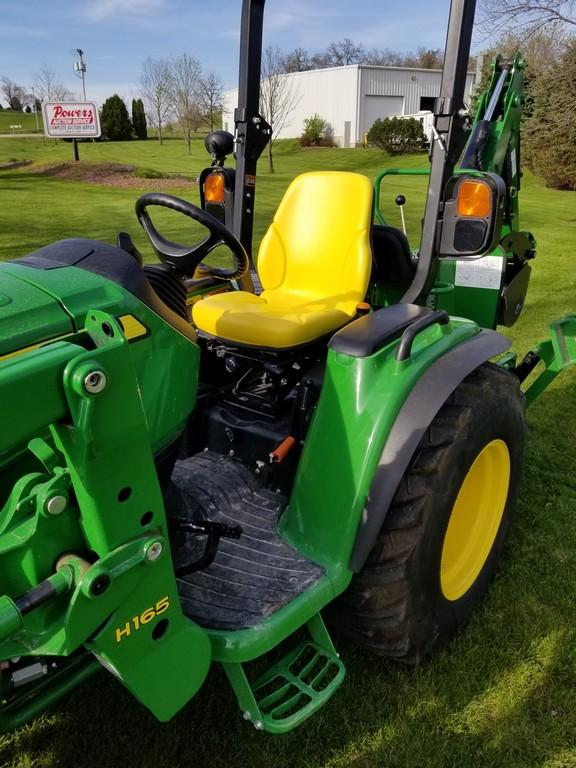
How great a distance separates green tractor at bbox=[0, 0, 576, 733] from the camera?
1291 mm

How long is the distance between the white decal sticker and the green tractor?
2.52ft

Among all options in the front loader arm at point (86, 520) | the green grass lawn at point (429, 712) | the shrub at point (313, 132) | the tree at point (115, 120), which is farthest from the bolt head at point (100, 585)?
the tree at point (115, 120)

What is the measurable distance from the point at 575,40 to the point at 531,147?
15.0 ft

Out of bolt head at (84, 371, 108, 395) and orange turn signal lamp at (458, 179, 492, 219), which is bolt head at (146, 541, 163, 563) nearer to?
bolt head at (84, 371, 108, 395)

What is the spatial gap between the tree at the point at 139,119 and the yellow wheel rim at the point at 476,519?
40.5 m

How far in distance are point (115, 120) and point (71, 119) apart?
676 inches

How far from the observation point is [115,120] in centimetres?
3694

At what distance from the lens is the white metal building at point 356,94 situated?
3525 centimetres

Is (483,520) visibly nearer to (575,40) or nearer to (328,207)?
(328,207)

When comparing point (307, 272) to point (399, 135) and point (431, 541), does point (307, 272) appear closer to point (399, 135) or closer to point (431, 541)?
point (431, 541)

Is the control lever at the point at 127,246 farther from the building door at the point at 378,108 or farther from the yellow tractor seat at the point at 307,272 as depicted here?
the building door at the point at 378,108

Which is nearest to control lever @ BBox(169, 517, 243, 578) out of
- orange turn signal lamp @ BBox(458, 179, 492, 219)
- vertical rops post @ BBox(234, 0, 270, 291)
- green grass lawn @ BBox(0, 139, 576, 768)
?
green grass lawn @ BBox(0, 139, 576, 768)

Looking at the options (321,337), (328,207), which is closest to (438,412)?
(321,337)

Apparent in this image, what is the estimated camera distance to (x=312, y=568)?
1.89 m
